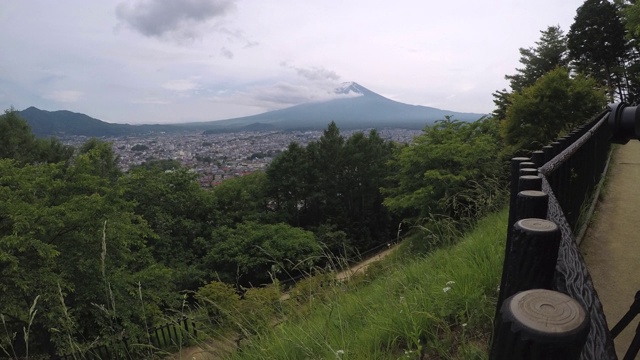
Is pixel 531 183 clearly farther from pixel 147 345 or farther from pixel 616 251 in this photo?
pixel 616 251

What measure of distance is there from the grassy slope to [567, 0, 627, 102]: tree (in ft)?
99.6

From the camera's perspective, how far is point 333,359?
2012mm

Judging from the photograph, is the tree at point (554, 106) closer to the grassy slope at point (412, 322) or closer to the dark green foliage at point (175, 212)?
the grassy slope at point (412, 322)

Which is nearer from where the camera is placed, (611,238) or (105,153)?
(611,238)

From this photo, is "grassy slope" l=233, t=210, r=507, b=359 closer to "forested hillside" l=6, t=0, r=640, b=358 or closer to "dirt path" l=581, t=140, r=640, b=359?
"forested hillside" l=6, t=0, r=640, b=358

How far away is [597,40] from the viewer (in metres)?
27.2

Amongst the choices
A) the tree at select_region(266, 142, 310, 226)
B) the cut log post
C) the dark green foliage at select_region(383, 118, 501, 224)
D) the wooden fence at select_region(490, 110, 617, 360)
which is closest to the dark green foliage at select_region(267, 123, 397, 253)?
the tree at select_region(266, 142, 310, 226)

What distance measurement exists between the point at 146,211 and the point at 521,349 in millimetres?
23771

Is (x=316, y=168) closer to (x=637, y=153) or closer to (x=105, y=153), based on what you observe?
(x=105, y=153)

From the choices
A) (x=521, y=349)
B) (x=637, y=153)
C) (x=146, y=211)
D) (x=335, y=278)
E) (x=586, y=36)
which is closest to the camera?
(x=521, y=349)

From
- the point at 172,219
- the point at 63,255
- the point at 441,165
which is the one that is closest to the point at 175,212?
the point at 172,219

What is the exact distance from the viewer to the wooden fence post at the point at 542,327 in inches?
18.3

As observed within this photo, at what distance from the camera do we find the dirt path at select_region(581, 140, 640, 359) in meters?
2.73

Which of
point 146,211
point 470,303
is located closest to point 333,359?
point 470,303
